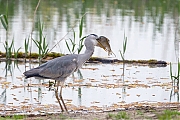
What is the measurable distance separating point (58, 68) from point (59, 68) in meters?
0.02

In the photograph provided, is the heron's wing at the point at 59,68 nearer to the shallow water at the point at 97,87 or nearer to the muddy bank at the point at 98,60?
the shallow water at the point at 97,87

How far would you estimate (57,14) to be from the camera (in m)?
22.8

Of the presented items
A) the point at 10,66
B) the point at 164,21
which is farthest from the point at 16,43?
the point at 164,21

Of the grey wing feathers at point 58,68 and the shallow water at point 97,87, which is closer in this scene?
the grey wing feathers at point 58,68

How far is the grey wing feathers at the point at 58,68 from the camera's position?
8.29 m

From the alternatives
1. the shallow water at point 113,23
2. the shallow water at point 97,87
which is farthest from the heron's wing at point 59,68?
the shallow water at point 113,23

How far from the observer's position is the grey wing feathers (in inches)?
326

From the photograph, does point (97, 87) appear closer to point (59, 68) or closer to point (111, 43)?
point (59, 68)

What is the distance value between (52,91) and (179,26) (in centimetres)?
1087

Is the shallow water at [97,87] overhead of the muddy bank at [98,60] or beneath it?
beneath

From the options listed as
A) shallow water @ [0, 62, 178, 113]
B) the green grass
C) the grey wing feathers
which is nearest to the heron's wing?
the grey wing feathers

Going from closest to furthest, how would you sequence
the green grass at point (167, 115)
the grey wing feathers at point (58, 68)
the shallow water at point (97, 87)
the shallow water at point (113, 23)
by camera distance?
the green grass at point (167, 115) < the grey wing feathers at point (58, 68) < the shallow water at point (97, 87) < the shallow water at point (113, 23)

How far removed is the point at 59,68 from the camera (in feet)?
27.4

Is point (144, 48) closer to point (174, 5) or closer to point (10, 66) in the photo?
point (10, 66)
